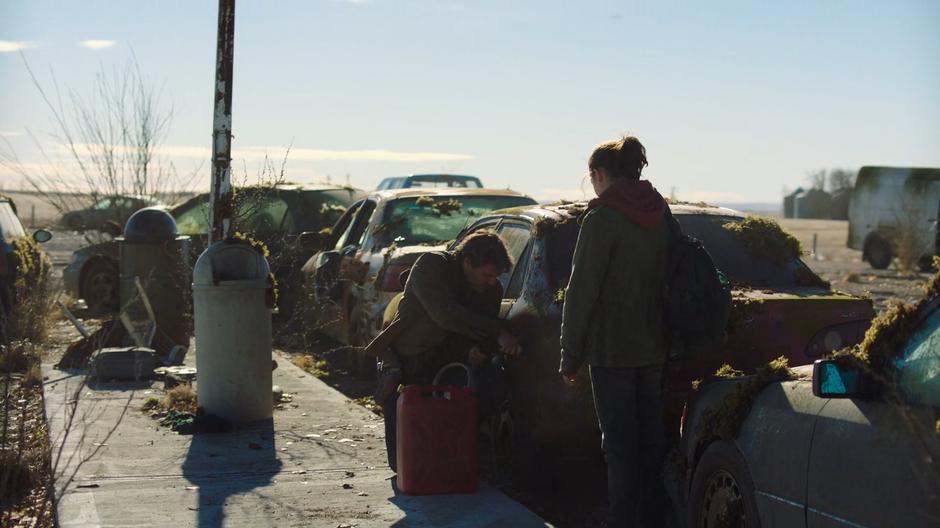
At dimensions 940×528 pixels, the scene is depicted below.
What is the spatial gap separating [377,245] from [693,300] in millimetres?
6673

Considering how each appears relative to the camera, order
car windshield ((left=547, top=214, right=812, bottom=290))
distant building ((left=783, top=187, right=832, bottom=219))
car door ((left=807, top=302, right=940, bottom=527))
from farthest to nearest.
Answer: distant building ((left=783, top=187, right=832, bottom=219)), car windshield ((left=547, top=214, right=812, bottom=290)), car door ((left=807, top=302, right=940, bottom=527))

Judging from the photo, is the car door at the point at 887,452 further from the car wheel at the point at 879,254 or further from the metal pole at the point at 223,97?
the car wheel at the point at 879,254

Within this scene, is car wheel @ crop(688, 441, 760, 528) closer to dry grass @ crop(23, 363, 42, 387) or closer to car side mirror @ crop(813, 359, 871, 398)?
car side mirror @ crop(813, 359, 871, 398)

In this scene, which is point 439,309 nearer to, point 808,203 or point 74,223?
point 74,223

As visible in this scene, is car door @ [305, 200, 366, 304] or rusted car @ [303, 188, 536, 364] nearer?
rusted car @ [303, 188, 536, 364]

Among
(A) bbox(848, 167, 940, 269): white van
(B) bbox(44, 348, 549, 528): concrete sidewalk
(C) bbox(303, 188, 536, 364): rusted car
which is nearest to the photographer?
(B) bbox(44, 348, 549, 528): concrete sidewalk

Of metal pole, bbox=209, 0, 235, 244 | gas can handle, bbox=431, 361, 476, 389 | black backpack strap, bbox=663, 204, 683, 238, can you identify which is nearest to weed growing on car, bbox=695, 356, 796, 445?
black backpack strap, bbox=663, 204, 683, 238

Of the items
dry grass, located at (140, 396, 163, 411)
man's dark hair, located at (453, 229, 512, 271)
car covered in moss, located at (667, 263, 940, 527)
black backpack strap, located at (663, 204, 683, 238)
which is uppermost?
black backpack strap, located at (663, 204, 683, 238)

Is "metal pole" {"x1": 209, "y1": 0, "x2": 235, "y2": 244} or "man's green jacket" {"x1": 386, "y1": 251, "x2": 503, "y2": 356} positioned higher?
"metal pole" {"x1": 209, "y1": 0, "x2": 235, "y2": 244}

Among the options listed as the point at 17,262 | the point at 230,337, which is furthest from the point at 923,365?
the point at 17,262

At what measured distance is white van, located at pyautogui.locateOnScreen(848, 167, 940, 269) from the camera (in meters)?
33.6

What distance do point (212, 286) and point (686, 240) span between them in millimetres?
4478

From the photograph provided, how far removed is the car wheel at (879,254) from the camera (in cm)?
3559

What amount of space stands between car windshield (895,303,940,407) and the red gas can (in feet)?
10.6
